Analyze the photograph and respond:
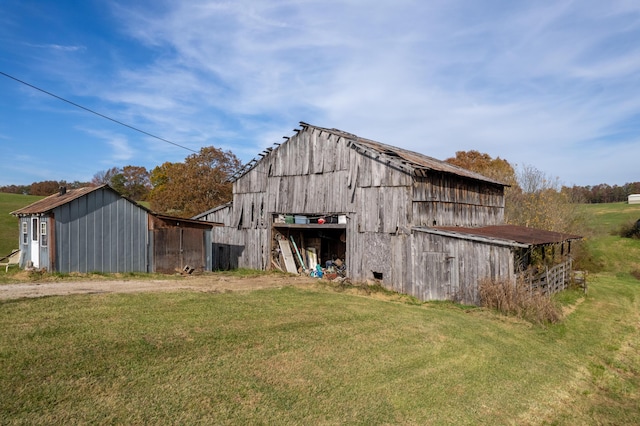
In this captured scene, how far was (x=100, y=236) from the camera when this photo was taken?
18.6m

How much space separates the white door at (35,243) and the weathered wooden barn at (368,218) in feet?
34.7

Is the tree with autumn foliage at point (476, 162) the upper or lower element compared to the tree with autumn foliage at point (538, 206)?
upper

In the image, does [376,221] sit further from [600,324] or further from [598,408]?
[598,408]

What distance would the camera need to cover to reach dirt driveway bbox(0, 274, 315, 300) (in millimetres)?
12984

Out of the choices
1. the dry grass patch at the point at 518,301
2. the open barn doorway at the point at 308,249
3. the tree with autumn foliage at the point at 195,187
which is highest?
the tree with autumn foliage at the point at 195,187

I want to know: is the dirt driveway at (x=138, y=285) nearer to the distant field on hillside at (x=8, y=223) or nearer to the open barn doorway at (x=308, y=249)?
the open barn doorway at (x=308, y=249)

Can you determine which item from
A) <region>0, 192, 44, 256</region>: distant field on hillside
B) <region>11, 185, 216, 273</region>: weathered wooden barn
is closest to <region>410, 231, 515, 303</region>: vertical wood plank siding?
<region>11, 185, 216, 273</region>: weathered wooden barn

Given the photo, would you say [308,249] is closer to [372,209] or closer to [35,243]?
[372,209]

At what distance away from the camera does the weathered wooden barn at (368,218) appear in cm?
1738

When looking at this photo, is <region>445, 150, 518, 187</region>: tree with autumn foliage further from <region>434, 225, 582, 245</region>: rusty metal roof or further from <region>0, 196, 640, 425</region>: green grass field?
<region>0, 196, 640, 425</region>: green grass field

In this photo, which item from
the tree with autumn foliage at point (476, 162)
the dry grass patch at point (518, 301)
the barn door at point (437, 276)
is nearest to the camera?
the dry grass patch at point (518, 301)

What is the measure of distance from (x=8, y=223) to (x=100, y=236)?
27163 mm

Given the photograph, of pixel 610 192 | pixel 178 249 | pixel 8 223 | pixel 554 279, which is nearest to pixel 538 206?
pixel 554 279

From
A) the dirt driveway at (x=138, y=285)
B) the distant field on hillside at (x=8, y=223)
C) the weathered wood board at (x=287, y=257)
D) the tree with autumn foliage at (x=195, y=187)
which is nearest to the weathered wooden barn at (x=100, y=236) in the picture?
the dirt driveway at (x=138, y=285)
